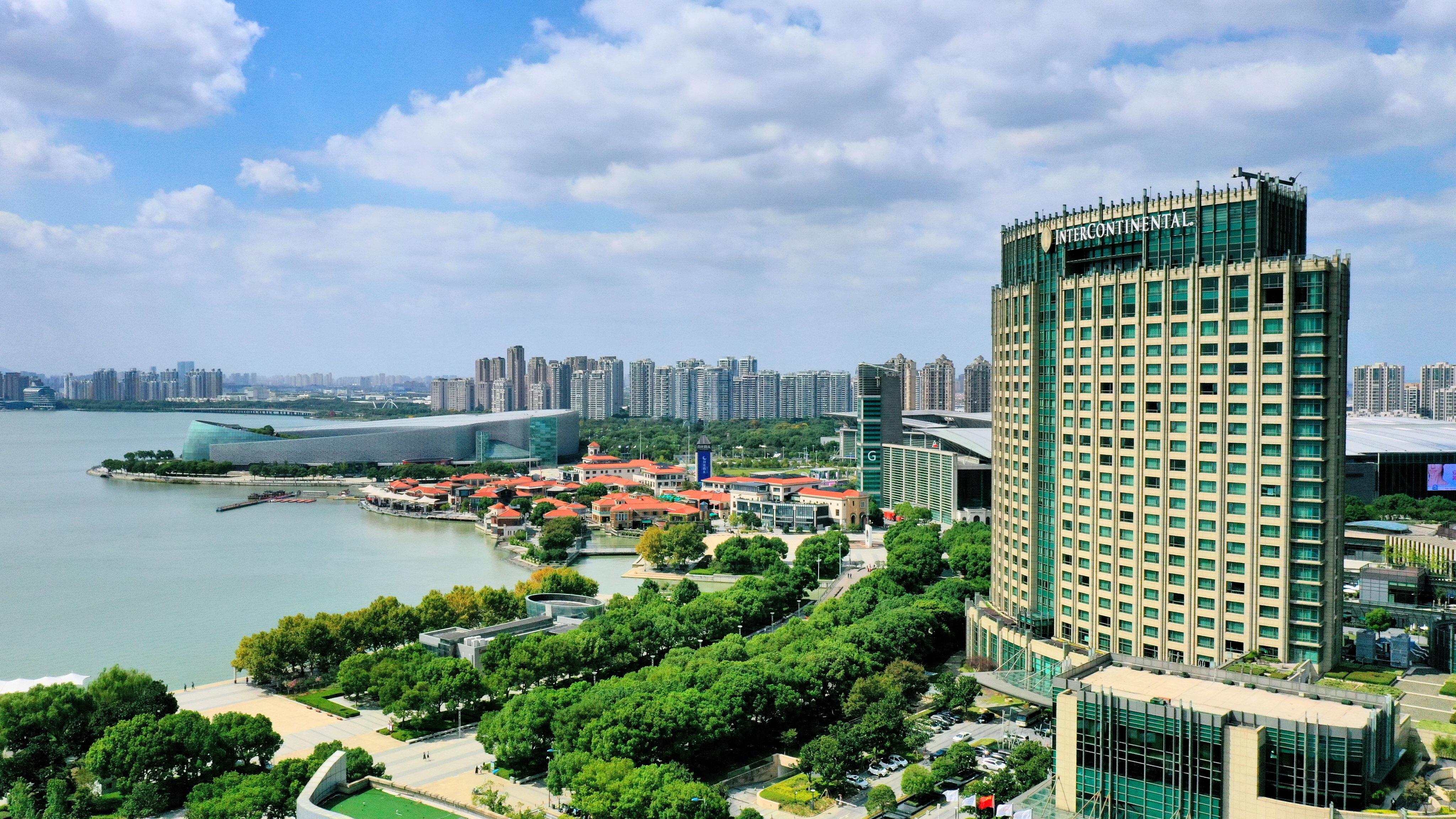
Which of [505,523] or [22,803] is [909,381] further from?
[22,803]

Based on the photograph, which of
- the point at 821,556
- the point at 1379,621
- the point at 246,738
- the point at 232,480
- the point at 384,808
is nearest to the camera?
the point at 384,808

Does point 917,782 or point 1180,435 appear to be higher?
point 1180,435

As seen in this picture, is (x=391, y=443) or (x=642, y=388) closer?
(x=391, y=443)

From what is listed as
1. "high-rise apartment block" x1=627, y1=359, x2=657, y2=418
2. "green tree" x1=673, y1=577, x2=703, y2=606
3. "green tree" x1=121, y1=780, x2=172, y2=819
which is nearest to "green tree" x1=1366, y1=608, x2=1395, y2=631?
"green tree" x1=673, y1=577, x2=703, y2=606

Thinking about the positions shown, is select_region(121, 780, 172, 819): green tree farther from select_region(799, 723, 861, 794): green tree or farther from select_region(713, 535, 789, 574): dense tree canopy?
select_region(713, 535, 789, 574): dense tree canopy

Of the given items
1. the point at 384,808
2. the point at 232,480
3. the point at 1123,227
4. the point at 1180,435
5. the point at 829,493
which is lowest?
the point at 232,480

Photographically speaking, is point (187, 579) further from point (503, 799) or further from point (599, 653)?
point (503, 799)

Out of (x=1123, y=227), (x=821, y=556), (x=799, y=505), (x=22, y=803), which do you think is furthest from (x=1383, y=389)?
(x=22, y=803)
